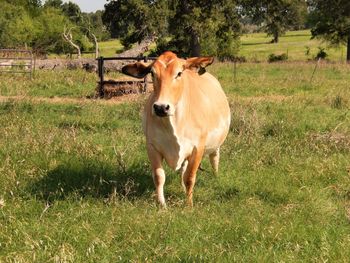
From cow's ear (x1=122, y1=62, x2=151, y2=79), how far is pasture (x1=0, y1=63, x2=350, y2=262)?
4.47 ft

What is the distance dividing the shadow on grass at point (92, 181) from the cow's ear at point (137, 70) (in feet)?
4.35

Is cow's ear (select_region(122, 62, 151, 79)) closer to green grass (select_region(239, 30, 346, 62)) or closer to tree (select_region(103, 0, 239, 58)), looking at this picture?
tree (select_region(103, 0, 239, 58))

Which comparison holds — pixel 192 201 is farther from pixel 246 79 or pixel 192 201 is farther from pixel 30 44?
pixel 30 44

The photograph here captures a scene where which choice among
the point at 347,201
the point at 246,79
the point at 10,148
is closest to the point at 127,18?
the point at 246,79

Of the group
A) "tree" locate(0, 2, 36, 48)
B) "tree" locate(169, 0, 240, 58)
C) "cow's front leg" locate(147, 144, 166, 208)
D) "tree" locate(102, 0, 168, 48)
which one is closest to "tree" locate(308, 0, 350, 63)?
"tree" locate(169, 0, 240, 58)

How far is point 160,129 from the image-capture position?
607 centimetres

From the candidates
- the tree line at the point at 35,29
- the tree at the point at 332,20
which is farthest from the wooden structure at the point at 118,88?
the tree line at the point at 35,29

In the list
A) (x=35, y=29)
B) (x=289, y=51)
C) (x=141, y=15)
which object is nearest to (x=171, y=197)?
(x=141, y=15)

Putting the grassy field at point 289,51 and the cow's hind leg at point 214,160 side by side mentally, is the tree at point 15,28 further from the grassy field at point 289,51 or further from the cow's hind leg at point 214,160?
the cow's hind leg at point 214,160

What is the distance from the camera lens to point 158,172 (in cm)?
611

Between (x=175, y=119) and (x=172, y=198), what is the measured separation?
1.17m

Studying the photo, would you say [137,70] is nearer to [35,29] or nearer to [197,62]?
[197,62]

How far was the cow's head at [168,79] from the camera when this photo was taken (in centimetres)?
545

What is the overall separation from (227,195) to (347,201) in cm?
148
